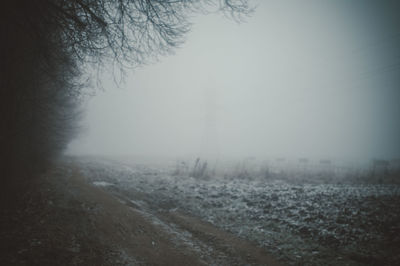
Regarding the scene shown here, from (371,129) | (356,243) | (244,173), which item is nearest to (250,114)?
(371,129)

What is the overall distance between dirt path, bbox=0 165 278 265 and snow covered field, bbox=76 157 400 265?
3.07 feet

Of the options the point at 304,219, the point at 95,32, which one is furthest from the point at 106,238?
the point at 304,219

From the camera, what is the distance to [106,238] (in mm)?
5141

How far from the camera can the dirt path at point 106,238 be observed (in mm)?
4148

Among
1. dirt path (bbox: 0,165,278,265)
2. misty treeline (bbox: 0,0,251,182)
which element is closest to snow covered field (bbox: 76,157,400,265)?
dirt path (bbox: 0,165,278,265)

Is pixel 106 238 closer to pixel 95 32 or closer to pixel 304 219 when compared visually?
pixel 95 32

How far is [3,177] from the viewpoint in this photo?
6469 mm

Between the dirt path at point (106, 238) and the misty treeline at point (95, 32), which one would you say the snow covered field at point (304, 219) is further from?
the misty treeline at point (95, 32)

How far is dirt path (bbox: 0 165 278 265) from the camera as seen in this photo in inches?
163

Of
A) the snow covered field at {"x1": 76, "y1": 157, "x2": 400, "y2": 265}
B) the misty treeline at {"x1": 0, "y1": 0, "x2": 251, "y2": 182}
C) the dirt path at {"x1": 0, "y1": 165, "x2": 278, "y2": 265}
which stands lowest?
the dirt path at {"x1": 0, "y1": 165, "x2": 278, "y2": 265}

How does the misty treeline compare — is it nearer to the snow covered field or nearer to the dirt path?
the dirt path

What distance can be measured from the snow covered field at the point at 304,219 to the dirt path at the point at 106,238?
3.07ft

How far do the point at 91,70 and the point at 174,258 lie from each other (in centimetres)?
618

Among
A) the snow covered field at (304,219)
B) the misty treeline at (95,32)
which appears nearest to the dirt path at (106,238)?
the snow covered field at (304,219)
